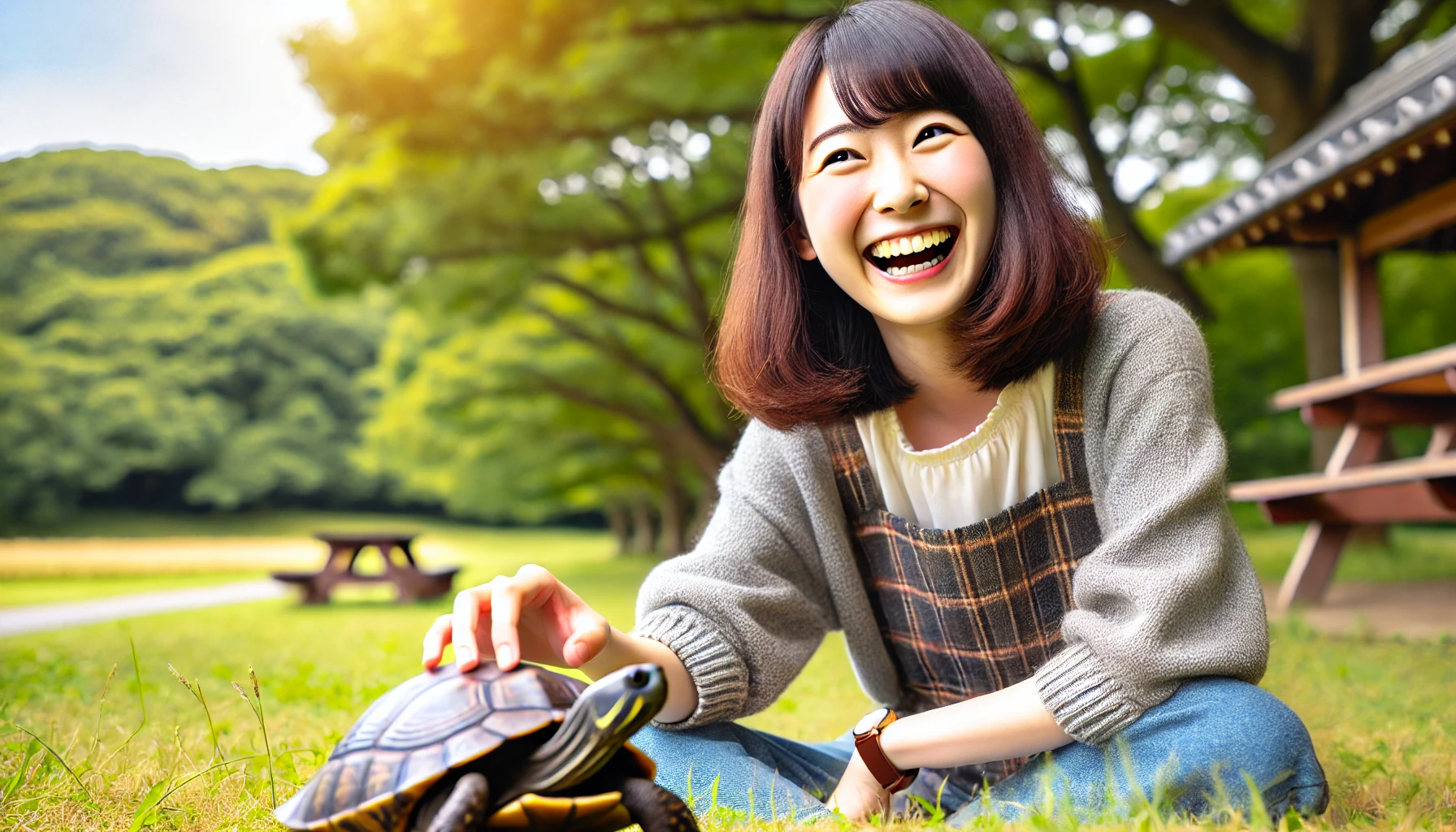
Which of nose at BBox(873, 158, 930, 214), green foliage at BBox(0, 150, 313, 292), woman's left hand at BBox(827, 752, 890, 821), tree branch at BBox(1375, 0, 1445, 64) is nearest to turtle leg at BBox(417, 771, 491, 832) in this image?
woman's left hand at BBox(827, 752, 890, 821)

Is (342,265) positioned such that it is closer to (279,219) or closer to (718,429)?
(279,219)

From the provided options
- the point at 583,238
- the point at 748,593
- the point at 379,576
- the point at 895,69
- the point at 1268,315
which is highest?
the point at 583,238

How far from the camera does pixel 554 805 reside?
1251 mm

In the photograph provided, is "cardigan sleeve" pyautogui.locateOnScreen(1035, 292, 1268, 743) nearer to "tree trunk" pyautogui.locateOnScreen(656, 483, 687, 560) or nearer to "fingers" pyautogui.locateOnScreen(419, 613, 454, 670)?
"fingers" pyautogui.locateOnScreen(419, 613, 454, 670)

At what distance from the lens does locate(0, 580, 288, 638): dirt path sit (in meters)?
7.77

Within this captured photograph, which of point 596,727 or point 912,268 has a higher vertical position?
point 912,268

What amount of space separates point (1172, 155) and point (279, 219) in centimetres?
1131

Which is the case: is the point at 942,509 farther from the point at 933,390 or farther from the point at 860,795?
the point at 860,795

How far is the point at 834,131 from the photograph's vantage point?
181 cm

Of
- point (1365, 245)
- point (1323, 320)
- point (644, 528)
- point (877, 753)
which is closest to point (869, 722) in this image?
point (877, 753)

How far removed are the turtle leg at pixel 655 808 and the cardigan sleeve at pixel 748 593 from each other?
501 millimetres

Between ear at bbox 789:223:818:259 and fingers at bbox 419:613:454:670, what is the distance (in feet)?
3.24

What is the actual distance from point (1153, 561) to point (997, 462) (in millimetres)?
385

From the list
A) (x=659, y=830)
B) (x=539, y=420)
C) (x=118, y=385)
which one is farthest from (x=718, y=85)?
(x=118, y=385)
